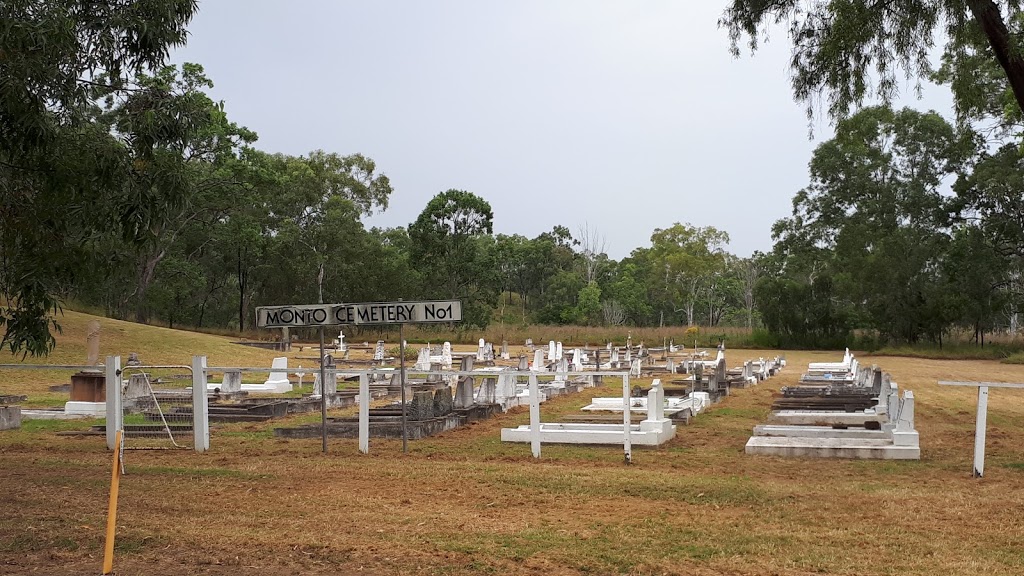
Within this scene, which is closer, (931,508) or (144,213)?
(931,508)

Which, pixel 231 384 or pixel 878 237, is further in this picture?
pixel 878 237

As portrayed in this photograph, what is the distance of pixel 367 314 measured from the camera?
1246 cm

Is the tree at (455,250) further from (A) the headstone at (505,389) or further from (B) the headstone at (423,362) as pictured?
(A) the headstone at (505,389)

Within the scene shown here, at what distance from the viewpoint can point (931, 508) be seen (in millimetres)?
8203

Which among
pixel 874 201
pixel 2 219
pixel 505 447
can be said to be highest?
pixel 874 201

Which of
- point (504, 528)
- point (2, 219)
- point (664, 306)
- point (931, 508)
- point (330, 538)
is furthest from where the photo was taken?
point (664, 306)

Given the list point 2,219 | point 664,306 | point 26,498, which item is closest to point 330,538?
point 26,498

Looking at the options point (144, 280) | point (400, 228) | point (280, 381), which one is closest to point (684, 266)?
point (400, 228)

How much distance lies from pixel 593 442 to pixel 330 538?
6.60 m

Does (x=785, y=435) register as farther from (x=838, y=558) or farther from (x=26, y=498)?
(x=26, y=498)

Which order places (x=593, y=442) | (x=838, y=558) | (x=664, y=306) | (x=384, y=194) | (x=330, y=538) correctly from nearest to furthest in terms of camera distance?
(x=838, y=558) → (x=330, y=538) → (x=593, y=442) → (x=384, y=194) → (x=664, y=306)

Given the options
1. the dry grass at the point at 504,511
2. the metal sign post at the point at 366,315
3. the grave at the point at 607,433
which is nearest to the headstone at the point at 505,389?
the grave at the point at 607,433

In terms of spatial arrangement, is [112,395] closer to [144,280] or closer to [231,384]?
[231,384]

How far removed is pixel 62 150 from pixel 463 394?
9695mm
